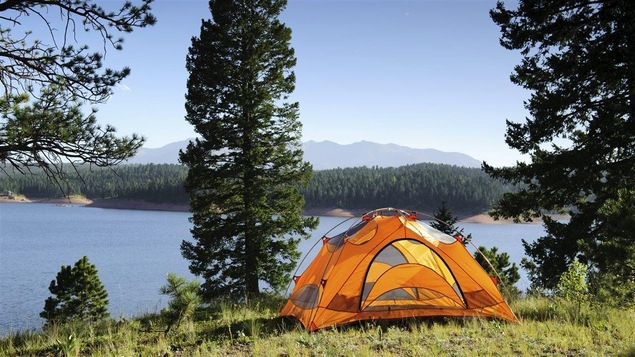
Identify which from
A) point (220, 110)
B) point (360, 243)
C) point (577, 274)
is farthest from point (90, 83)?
point (577, 274)

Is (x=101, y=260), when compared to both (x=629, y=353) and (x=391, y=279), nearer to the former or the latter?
(x=391, y=279)

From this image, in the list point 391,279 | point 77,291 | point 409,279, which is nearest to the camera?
point 391,279

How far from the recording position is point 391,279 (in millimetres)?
8523

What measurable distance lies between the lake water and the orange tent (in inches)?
188

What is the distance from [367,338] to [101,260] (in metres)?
38.0

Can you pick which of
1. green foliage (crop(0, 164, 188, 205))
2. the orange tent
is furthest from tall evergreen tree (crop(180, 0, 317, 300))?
green foliage (crop(0, 164, 188, 205))

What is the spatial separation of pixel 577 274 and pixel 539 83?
520cm

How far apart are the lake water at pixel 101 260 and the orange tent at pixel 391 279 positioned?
4767 mm

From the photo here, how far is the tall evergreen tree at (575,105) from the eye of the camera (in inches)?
355

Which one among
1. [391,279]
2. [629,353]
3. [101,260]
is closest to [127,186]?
[101,260]

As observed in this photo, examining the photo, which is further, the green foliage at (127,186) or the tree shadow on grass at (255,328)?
the green foliage at (127,186)

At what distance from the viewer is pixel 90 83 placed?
735cm

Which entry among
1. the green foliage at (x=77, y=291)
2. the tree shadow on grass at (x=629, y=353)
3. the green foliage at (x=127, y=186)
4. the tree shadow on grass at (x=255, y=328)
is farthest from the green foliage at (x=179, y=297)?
the green foliage at (x=127, y=186)

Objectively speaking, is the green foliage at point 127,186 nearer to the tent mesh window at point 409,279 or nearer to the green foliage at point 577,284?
the tent mesh window at point 409,279
